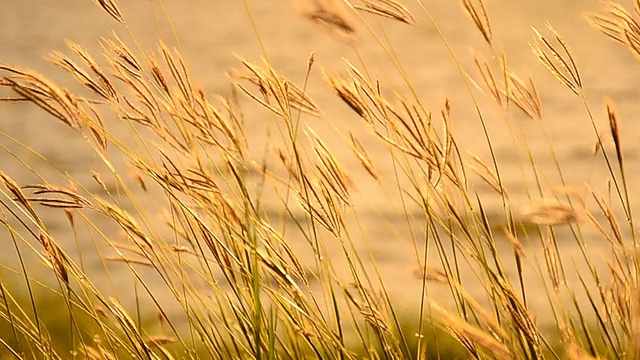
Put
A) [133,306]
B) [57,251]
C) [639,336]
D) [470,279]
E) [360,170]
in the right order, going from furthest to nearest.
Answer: [360,170]
[470,279]
[133,306]
[57,251]
[639,336]

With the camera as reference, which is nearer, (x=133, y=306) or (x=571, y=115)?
(x=133, y=306)

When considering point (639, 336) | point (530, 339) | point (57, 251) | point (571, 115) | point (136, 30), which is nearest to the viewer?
point (639, 336)

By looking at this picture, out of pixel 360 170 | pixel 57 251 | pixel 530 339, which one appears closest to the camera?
pixel 530 339

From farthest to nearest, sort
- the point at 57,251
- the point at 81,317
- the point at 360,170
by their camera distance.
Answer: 1. the point at 360,170
2. the point at 81,317
3. the point at 57,251

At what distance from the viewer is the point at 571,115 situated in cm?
445

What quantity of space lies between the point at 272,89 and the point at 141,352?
409 millimetres

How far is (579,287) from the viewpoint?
2.69 m

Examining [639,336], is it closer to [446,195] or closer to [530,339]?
[530,339]

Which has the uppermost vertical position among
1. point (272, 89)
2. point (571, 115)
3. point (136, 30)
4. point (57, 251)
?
point (136, 30)

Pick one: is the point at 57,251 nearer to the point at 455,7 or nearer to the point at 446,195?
the point at 446,195

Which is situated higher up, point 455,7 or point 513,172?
point 455,7

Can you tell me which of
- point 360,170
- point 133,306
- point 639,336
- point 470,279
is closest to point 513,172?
point 360,170

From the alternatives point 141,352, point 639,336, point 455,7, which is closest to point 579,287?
point 141,352

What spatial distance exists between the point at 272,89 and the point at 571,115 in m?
3.29
